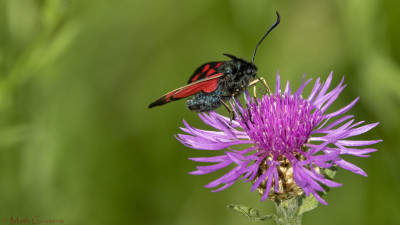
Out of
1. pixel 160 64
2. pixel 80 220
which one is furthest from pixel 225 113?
pixel 80 220

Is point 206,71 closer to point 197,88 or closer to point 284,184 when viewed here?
point 197,88

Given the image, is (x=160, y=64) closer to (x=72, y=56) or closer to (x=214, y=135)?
(x=72, y=56)

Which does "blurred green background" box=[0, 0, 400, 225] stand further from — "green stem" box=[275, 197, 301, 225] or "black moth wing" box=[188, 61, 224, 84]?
"green stem" box=[275, 197, 301, 225]

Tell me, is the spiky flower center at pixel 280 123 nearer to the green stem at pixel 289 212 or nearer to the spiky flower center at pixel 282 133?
the spiky flower center at pixel 282 133

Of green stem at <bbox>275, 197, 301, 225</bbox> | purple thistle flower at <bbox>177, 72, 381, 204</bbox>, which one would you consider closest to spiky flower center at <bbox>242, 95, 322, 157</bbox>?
purple thistle flower at <bbox>177, 72, 381, 204</bbox>

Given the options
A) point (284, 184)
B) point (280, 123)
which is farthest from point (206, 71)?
point (284, 184)
